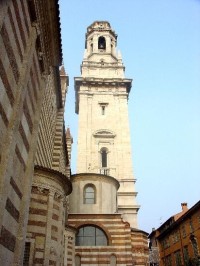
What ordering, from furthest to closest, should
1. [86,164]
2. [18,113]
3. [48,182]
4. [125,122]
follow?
[125,122] < [86,164] < [48,182] < [18,113]

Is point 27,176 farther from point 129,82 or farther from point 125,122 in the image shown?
point 129,82

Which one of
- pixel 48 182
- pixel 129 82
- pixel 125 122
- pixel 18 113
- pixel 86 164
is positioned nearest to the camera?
pixel 18 113

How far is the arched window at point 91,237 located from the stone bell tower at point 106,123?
8790 millimetres

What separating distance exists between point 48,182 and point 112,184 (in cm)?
1455

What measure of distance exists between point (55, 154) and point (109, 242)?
29.1 ft

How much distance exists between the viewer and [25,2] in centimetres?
888

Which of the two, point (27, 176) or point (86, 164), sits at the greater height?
point (86, 164)

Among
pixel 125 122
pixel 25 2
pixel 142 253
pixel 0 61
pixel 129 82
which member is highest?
pixel 129 82

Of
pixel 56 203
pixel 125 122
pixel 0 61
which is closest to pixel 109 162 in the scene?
pixel 125 122

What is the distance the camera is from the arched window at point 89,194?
27500 millimetres

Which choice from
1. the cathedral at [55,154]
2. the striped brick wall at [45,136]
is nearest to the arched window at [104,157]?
the cathedral at [55,154]

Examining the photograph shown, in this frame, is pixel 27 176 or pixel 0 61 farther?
pixel 27 176

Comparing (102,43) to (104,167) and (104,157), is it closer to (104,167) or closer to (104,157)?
(104,157)

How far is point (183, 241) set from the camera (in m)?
36.4
